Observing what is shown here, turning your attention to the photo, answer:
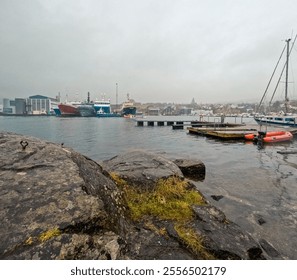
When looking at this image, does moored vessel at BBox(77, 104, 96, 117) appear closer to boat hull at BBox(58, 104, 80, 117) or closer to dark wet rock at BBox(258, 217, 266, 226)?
boat hull at BBox(58, 104, 80, 117)

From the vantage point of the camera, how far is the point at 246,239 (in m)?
3.80

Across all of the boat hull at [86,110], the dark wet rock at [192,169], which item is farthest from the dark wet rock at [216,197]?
the boat hull at [86,110]

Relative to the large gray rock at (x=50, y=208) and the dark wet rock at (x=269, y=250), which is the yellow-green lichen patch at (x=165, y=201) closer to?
the large gray rock at (x=50, y=208)

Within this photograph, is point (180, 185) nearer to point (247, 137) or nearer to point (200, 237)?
point (200, 237)

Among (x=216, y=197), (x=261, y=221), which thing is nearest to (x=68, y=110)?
(x=216, y=197)

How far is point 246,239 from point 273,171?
33.3 ft

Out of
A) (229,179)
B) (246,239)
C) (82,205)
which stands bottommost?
(229,179)

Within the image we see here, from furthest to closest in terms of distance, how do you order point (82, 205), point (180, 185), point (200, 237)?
1. point (180, 185)
2. point (200, 237)
3. point (82, 205)

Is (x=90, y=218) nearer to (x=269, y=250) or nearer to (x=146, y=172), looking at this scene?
(x=146, y=172)

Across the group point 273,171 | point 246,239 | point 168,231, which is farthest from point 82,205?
point 273,171

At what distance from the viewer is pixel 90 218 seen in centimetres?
254

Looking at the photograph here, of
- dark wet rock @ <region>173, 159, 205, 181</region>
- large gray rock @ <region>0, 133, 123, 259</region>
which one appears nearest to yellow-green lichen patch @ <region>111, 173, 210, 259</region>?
large gray rock @ <region>0, 133, 123, 259</region>

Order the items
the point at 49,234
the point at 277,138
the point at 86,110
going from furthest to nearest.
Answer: the point at 86,110 → the point at 277,138 → the point at 49,234
